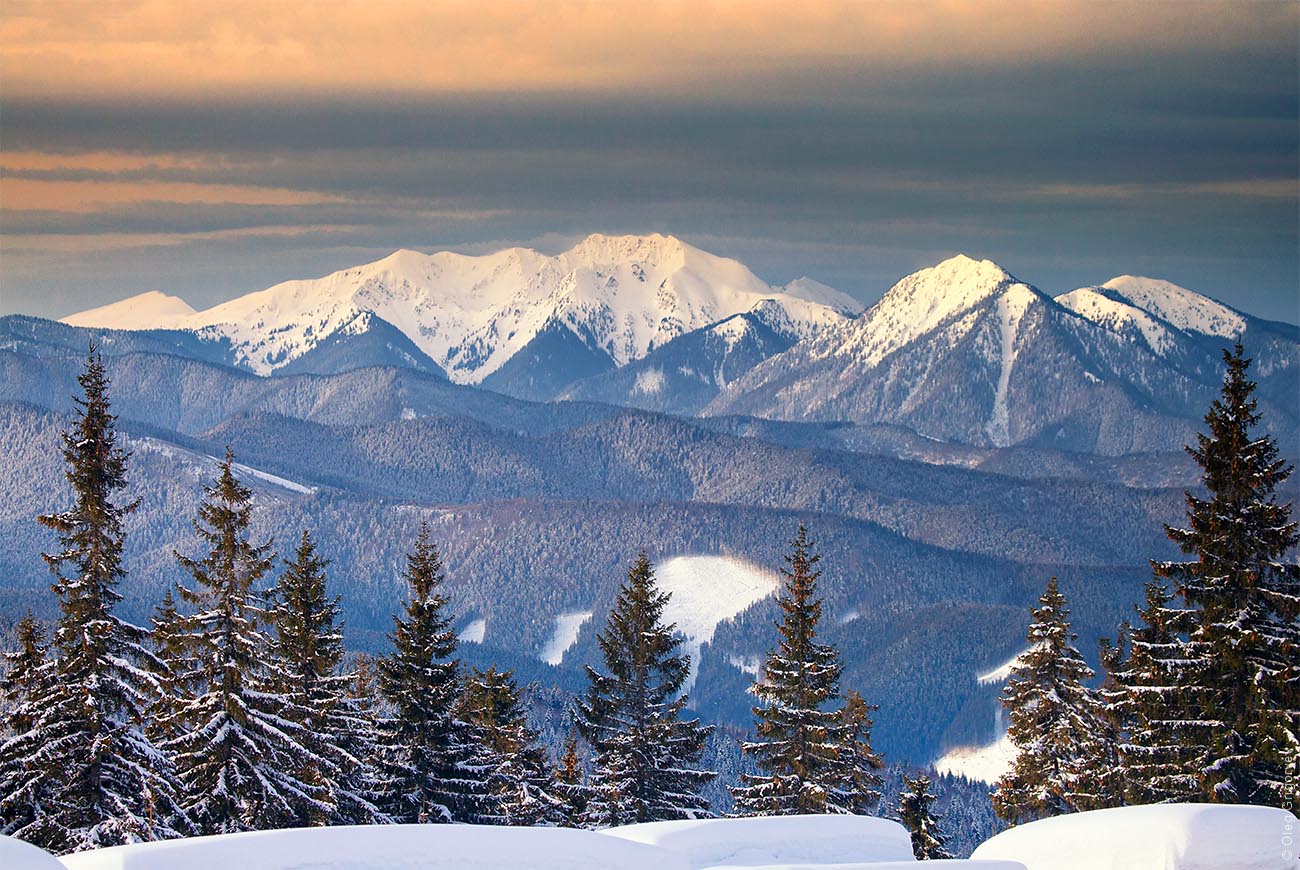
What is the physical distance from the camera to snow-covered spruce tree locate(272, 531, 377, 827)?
142 ft

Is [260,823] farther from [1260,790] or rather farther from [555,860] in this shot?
[1260,790]

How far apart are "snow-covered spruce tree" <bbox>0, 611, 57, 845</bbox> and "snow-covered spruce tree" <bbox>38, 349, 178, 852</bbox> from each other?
17 cm

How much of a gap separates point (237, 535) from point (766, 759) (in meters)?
17.1

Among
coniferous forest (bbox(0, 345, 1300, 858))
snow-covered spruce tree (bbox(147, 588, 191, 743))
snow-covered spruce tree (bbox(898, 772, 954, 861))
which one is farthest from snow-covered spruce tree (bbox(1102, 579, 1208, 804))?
snow-covered spruce tree (bbox(147, 588, 191, 743))

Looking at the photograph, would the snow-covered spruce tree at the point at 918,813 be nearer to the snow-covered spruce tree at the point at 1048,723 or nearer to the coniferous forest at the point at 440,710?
the coniferous forest at the point at 440,710

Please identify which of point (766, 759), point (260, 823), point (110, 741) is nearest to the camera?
point (110, 741)

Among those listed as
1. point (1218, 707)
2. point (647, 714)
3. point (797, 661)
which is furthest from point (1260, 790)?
point (647, 714)

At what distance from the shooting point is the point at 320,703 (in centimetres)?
4522

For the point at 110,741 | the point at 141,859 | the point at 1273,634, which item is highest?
the point at 1273,634

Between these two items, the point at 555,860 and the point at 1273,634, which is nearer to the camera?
the point at 555,860

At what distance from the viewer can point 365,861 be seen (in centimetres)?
2433

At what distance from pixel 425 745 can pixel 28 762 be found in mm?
11565

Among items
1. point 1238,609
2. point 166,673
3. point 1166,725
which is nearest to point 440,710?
point 166,673

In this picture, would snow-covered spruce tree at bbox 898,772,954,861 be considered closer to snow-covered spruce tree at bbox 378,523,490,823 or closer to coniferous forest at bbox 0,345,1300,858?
coniferous forest at bbox 0,345,1300,858
